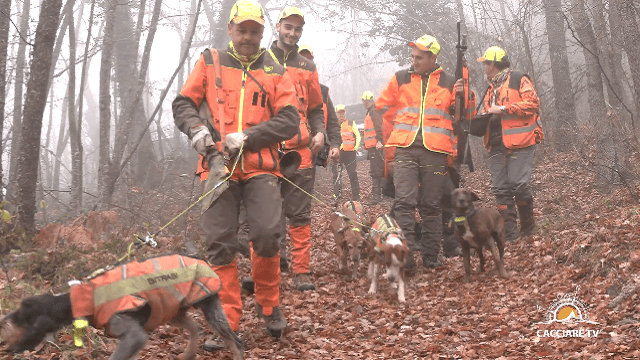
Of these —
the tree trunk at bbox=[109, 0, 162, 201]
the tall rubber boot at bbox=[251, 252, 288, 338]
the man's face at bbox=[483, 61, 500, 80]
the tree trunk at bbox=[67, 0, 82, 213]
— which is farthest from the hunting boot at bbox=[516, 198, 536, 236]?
the tree trunk at bbox=[67, 0, 82, 213]

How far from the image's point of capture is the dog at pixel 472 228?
7051 millimetres

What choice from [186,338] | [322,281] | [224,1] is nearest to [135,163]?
[224,1]

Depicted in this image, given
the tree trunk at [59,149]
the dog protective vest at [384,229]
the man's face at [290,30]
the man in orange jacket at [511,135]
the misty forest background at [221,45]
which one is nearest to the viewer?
the dog protective vest at [384,229]

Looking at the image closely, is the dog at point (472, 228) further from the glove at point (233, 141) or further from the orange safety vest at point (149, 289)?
the orange safety vest at point (149, 289)

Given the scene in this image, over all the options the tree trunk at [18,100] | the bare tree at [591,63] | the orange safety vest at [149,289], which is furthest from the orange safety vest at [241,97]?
the bare tree at [591,63]

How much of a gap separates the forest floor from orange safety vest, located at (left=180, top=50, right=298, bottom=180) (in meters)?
1.49

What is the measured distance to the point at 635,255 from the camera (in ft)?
19.3

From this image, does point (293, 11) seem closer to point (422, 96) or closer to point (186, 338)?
point (422, 96)

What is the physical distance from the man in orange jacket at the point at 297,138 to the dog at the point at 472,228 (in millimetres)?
1801

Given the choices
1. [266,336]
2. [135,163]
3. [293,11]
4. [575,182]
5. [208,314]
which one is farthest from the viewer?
[135,163]

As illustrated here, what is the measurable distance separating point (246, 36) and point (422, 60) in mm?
3314

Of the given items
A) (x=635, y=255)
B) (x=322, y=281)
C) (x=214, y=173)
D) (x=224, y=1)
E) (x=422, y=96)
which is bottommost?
(x=322, y=281)

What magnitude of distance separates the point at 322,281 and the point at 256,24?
3.77 metres

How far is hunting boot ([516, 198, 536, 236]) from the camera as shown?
28.8 ft
